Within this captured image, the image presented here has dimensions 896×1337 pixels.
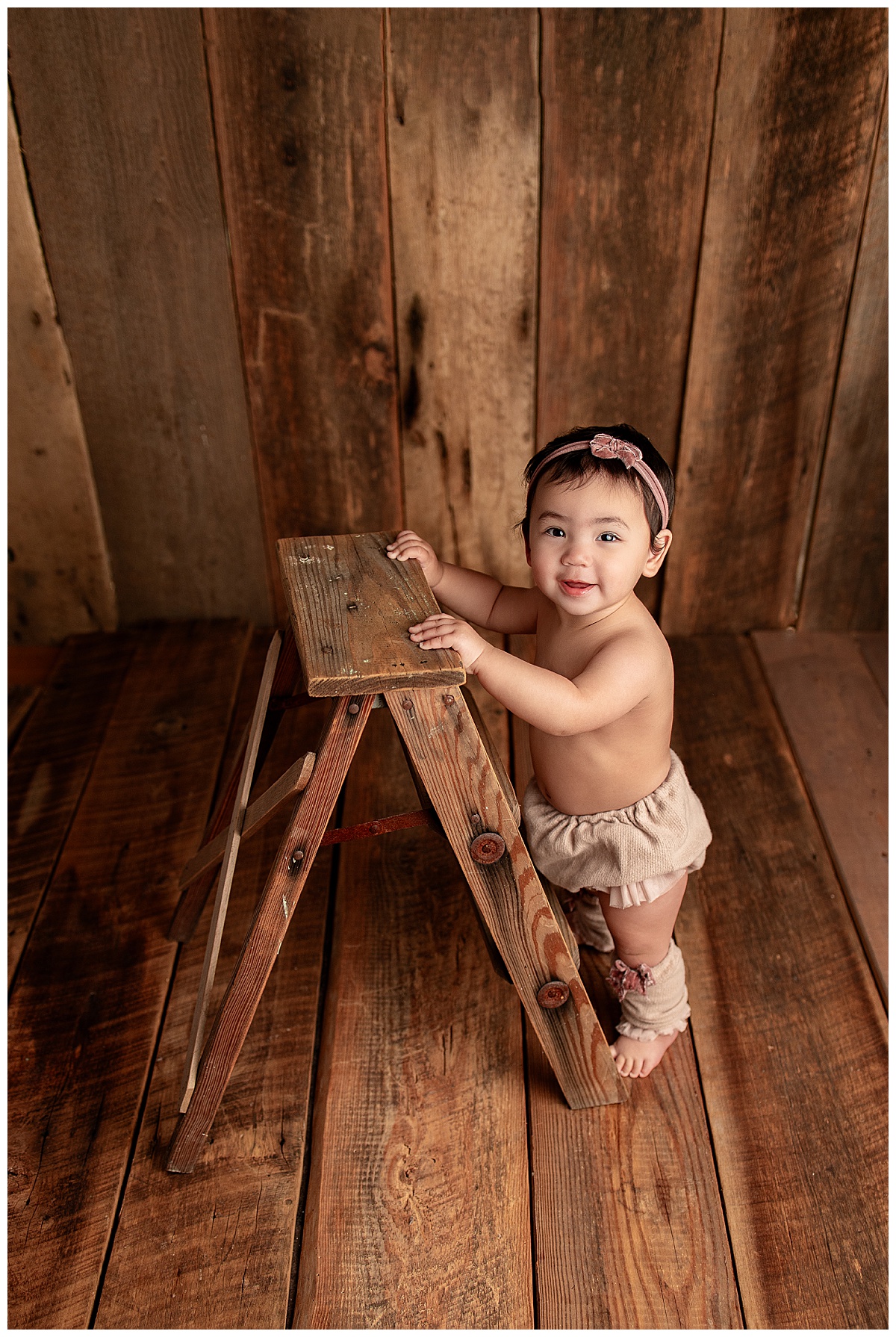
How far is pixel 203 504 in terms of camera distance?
7.57 ft

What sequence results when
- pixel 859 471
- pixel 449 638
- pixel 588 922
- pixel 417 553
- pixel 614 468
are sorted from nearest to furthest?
pixel 449 638 < pixel 614 468 < pixel 417 553 < pixel 588 922 < pixel 859 471

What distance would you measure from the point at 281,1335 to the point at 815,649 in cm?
171

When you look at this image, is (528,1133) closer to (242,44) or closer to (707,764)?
(707,764)

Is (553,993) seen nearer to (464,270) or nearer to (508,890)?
(508,890)

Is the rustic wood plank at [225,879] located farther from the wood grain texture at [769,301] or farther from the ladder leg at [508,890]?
Answer: the wood grain texture at [769,301]

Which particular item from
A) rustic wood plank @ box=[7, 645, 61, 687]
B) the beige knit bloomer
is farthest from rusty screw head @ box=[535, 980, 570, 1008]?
rustic wood plank @ box=[7, 645, 61, 687]

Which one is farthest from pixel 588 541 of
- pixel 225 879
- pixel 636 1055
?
pixel 636 1055

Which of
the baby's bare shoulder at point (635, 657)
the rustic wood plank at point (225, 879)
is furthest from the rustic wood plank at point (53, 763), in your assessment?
the baby's bare shoulder at point (635, 657)

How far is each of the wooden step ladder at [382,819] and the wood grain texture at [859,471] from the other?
1156 millimetres

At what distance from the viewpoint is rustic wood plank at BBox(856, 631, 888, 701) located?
2.29 metres

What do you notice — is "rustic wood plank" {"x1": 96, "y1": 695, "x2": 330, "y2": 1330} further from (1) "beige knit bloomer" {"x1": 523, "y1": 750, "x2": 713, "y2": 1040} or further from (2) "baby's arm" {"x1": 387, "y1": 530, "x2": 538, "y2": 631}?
(2) "baby's arm" {"x1": 387, "y1": 530, "x2": 538, "y2": 631}

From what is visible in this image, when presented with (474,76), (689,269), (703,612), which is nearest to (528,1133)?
(703,612)

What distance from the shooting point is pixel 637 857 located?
56.9 inches

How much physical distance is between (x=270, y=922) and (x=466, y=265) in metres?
1.30
